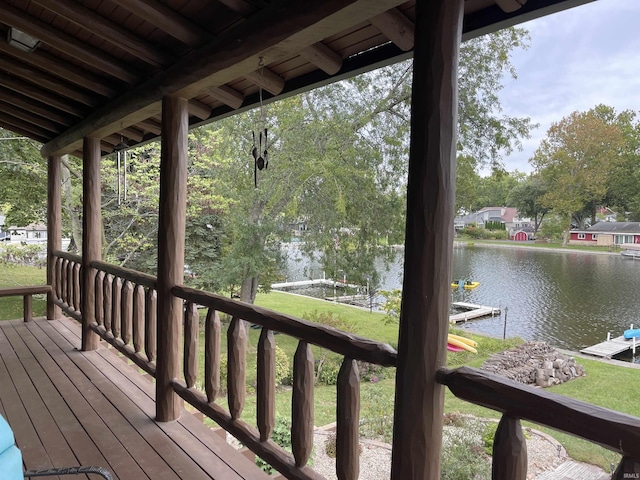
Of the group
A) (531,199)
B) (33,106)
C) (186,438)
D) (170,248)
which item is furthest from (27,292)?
(531,199)

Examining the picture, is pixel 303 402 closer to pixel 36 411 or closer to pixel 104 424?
pixel 104 424

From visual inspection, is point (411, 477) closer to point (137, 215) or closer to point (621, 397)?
point (621, 397)

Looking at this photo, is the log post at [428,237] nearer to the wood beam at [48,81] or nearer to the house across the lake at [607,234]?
the wood beam at [48,81]

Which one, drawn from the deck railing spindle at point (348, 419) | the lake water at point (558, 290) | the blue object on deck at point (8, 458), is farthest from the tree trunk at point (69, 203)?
the deck railing spindle at point (348, 419)

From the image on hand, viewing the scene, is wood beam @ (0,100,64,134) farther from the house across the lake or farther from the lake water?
the house across the lake

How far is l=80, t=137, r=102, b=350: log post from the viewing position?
3.80m

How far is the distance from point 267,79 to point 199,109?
0.92 meters

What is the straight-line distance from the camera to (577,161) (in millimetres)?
4629

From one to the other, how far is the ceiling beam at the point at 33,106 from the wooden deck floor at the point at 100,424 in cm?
219

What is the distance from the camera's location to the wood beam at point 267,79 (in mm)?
2119

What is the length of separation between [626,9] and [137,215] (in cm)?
946

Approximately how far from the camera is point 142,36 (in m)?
2.31


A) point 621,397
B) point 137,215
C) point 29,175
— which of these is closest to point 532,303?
point 621,397

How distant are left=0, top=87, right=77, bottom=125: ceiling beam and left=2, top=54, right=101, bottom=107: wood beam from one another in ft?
1.69
